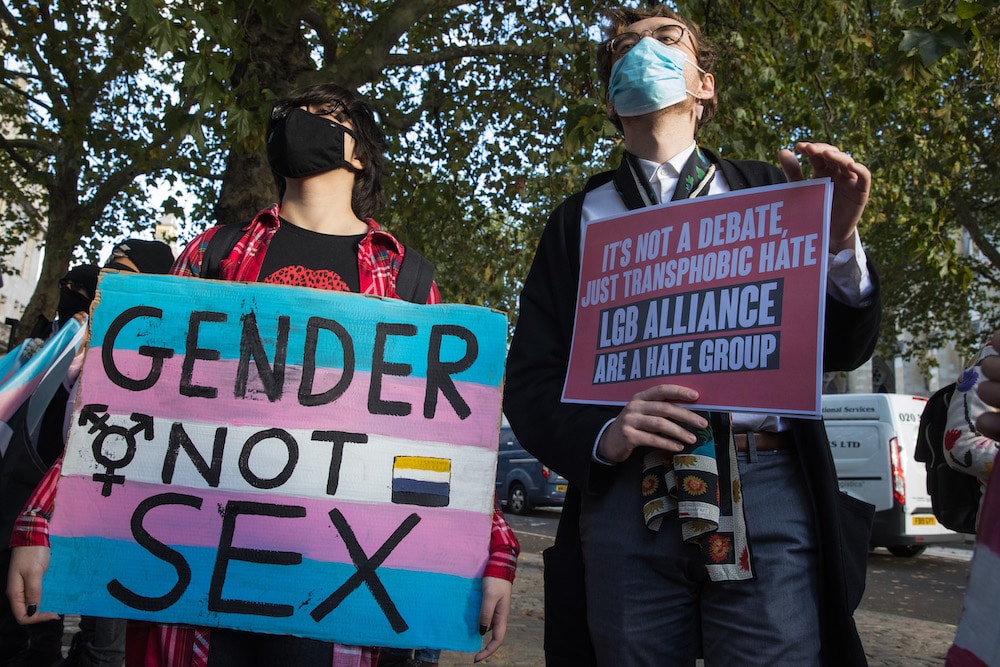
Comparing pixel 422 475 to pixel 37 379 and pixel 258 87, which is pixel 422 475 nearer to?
pixel 37 379

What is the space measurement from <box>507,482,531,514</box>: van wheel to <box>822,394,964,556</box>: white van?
7.00 m

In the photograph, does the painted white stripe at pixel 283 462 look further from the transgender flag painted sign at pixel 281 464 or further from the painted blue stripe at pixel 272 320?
the painted blue stripe at pixel 272 320

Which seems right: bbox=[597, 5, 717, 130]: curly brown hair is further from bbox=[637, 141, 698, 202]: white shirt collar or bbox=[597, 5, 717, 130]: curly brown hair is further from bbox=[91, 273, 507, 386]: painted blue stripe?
bbox=[91, 273, 507, 386]: painted blue stripe

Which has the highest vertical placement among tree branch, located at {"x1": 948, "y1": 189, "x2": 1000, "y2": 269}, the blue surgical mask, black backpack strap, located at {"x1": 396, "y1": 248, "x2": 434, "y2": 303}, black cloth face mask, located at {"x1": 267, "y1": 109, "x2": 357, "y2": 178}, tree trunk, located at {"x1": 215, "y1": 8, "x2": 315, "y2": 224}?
tree branch, located at {"x1": 948, "y1": 189, "x2": 1000, "y2": 269}

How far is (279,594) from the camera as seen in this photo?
1928 mm

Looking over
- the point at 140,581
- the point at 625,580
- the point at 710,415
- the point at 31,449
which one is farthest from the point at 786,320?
the point at 31,449

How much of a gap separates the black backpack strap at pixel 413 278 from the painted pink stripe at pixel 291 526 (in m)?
0.53

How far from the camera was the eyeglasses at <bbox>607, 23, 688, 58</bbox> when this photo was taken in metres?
2.22

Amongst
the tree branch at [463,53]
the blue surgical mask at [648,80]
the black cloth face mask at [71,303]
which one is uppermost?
the tree branch at [463,53]

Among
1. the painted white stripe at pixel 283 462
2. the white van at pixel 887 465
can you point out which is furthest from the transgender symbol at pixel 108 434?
the white van at pixel 887 465

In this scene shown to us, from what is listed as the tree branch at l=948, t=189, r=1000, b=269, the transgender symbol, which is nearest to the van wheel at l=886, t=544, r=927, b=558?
the tree branch at l=948, t=189, r=1000, b=269

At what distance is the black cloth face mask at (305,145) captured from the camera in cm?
235

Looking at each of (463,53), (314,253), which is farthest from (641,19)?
(463,53)

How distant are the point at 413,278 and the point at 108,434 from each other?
778 mm
